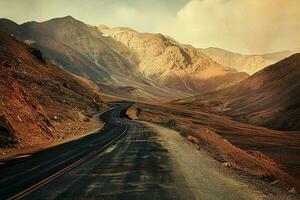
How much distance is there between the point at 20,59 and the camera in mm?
73562

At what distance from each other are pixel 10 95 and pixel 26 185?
2116 cm

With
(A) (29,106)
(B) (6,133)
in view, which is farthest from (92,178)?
(A) (29,106)

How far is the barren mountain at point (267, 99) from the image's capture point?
86062 millimetres

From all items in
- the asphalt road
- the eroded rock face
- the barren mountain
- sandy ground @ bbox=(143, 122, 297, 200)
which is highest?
the barren mountain

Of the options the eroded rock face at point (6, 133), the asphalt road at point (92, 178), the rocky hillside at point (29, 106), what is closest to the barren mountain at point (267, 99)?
the rocky hillside at point (29, 106)

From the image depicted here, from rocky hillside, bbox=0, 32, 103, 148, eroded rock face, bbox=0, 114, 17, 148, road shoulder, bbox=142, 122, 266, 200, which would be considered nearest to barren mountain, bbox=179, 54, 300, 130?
rocky hillside, bbox=0, 32, 103, 148

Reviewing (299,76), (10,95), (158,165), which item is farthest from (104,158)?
(299,76)

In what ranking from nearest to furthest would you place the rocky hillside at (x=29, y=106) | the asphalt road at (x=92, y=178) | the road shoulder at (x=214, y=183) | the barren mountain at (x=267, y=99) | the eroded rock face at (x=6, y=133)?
the asphalt road at (x=92, y=178), the road shoulder at (x=214, y=183), the eroded rock face at (x=6, y=133), the rocky hillside at (x=29, y=106), the barren mountain at (x=267, y=99)

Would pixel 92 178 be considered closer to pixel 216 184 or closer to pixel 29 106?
pixel 216 184

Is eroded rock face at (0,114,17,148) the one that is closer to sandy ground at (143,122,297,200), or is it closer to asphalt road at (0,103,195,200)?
asphalt road at (0,103,195,200)

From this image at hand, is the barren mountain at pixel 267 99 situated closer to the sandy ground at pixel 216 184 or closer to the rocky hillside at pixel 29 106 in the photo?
the rocky hillside at pixel 29 106

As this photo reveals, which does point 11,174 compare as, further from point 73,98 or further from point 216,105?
point 216,105

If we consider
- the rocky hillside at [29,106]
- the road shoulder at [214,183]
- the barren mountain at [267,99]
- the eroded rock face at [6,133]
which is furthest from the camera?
the barren mountain at [267,99]

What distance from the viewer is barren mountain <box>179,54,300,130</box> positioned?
8606 centimetres
